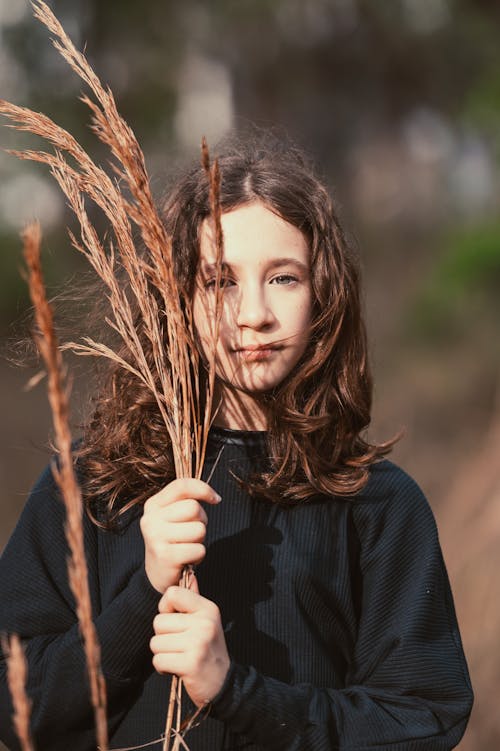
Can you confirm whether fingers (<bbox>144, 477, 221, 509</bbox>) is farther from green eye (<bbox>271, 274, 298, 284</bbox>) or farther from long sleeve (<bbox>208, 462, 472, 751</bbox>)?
green eye (<bbox>271, 274, 298, 284</bbox>)

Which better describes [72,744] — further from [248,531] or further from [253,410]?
[253,410]

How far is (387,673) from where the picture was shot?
169 cm

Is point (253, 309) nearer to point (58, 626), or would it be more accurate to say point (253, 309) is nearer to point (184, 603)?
point (184, 603)

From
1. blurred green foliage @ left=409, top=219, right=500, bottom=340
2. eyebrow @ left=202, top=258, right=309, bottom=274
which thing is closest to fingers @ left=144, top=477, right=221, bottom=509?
eyebrow @ left=202, top=258, right=309, bottom=274

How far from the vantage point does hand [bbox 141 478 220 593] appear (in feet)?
4.89

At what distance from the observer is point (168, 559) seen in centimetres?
150

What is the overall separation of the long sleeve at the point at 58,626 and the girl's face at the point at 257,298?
0.39m

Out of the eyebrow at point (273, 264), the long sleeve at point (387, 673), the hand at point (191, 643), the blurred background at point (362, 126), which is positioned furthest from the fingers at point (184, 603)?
the blurred background at point (362, 126)

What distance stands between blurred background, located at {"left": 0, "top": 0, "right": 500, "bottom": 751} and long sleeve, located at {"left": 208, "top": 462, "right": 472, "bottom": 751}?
5.33 metres

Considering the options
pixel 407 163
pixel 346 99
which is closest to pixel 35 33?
pixel 346 99

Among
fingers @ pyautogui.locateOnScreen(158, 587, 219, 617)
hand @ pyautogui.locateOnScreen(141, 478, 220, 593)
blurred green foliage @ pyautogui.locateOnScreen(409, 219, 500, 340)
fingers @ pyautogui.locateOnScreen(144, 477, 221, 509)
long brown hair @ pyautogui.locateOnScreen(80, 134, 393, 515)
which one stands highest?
blurred green foliage @ pyautogui.locateOnScreen(409, 219, 500, 340)

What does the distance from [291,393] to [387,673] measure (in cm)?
50

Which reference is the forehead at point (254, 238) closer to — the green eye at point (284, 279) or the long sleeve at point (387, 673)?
the green eye at point (284, 279)

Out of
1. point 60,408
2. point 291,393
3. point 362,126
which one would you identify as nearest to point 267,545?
point 291,393
